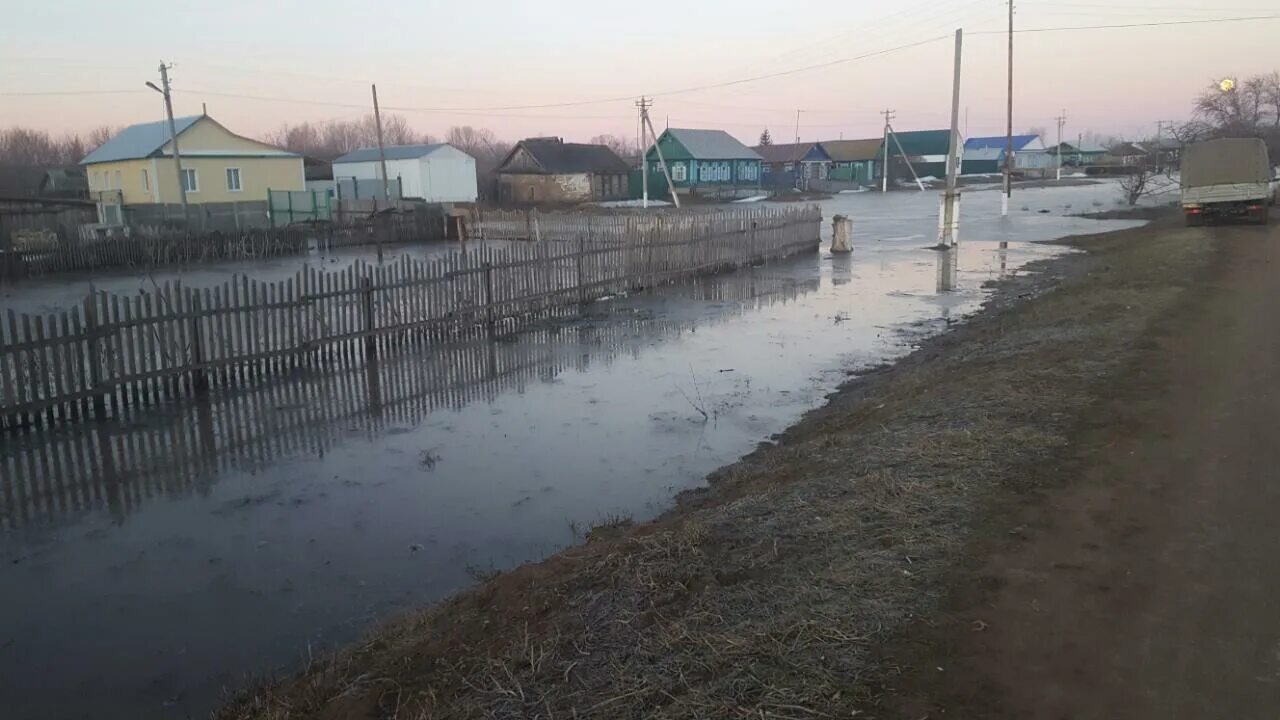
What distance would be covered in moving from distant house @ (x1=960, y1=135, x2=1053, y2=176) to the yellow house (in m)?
85.2

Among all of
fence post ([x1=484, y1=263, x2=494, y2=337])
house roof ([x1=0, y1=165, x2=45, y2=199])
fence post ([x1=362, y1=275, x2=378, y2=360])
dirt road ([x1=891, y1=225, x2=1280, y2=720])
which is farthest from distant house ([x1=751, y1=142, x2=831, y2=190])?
dirt road ([x1=891, y1=225, x2=1280, y2=720])

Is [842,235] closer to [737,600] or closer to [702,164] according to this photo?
[737,600]

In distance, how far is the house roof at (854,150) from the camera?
9544cm

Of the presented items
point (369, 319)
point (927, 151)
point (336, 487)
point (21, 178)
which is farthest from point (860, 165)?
point (336, 487)

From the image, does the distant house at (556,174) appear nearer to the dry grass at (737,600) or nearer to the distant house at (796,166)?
the distant house at (796,166)

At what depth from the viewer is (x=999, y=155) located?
4456 inches

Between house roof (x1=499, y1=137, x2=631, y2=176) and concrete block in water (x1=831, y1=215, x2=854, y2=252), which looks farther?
house roof (x1=499, y1=137, x2=631, y2=176)

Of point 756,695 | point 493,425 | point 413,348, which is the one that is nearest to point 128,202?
point 413,348

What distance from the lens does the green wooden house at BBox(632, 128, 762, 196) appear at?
73.1 metres

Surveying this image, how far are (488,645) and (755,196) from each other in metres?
70.1

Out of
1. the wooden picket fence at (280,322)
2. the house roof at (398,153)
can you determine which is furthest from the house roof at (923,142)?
the wooden picket fence at (280,322)

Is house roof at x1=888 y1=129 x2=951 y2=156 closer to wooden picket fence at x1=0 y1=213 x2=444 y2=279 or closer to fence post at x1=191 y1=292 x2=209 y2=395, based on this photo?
wooden picket fence at x1=0 y1=213 x2=444 y2=279

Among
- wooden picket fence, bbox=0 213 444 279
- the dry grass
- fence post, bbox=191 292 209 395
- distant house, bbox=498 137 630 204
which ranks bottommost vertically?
the dry grass

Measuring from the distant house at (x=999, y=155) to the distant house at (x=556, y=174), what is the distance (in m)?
59.3
